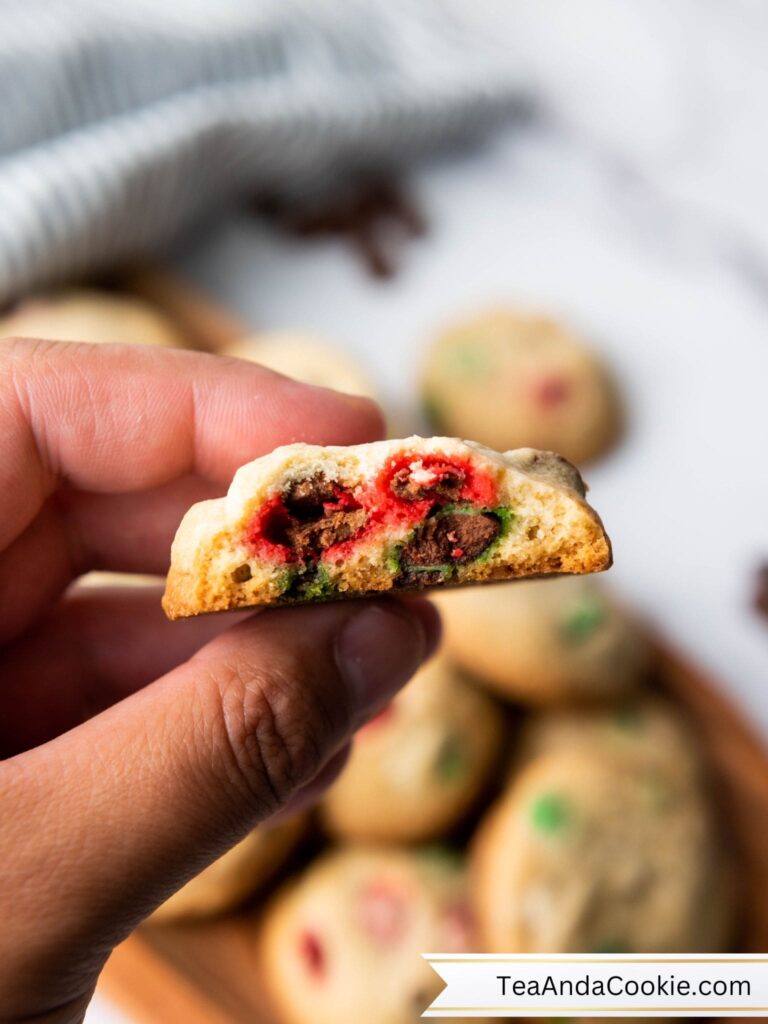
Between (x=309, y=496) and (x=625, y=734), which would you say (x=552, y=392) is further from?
(x=309, y=496)

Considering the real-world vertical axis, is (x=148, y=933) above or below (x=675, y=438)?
below

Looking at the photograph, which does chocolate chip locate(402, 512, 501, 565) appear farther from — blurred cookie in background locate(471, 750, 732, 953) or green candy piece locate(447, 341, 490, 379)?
green candy piece locate(447, 341, 490, 379)

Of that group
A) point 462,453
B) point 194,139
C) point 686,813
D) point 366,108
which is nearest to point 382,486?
point 462,453

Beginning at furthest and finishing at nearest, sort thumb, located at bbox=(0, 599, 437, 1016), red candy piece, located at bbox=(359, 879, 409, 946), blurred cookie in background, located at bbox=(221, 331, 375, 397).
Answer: blurred cookie in background, located at bbox=(221, 331, 375, 397) < red candy piece, located at bbox=(359, 879, 409, 946) < thumb, located at bbox=(0, 599, 437, 1016)

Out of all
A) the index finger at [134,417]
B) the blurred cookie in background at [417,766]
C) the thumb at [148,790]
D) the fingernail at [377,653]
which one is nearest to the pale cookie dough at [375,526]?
the thumb at [148,790]

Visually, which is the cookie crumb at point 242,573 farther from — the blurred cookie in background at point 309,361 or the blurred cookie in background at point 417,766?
the blurred cookie in background at point 309,361

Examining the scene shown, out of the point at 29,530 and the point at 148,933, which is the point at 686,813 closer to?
the point at 148,933

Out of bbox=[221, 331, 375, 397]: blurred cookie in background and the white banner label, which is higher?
bbox=[221, 331, 375, 397]: blurred cookie in background

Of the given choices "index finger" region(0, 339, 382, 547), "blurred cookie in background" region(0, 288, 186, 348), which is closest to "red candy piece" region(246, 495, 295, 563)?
"index finger" region(0, 339, 382, 547)
